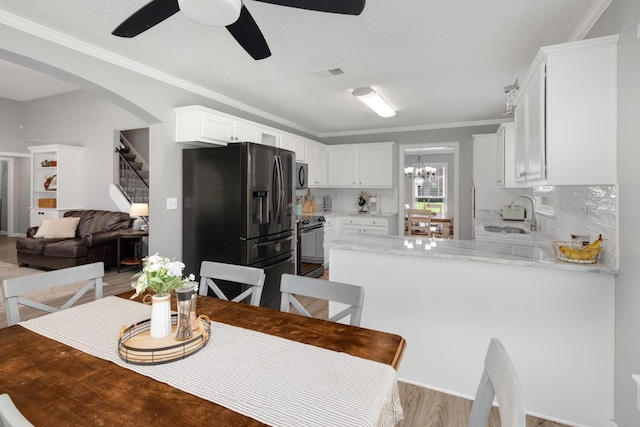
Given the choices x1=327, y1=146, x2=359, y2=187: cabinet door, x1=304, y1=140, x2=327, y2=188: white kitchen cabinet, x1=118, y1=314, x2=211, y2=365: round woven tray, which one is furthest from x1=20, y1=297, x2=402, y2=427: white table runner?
x1=327, y1=146, x2=359, y2=187: cabinet door

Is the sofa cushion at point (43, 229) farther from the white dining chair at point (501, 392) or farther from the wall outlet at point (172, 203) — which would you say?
the white dining chair at point (501, 392)

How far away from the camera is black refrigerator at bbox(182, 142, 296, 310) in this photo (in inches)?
127

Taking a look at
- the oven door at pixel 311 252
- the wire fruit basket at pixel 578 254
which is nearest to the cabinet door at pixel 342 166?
the oven door at pixel 311 252

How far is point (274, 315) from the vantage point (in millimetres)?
1598

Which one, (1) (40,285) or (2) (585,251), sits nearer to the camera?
(1) (40,285)

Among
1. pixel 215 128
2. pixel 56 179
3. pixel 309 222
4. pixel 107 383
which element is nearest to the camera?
pixel 107 383

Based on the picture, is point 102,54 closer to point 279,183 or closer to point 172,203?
point 172,203

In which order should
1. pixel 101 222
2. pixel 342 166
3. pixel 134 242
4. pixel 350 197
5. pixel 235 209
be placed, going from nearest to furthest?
pixel 235 209 → pixel 134 242 → pixel 101 222 → pixel 342 166 → pixel 350 197

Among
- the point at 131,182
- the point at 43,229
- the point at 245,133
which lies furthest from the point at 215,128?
the point at 43,229

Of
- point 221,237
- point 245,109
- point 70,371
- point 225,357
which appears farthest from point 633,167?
point 245,109

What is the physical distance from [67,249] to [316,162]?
410 cm

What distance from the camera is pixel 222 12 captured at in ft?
4.41

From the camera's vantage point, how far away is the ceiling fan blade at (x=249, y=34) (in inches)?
60.2

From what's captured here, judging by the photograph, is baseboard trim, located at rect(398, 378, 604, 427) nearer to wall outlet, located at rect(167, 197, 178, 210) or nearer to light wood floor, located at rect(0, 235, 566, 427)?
light wood floor, located at rect(0, 235, 566, 427)
